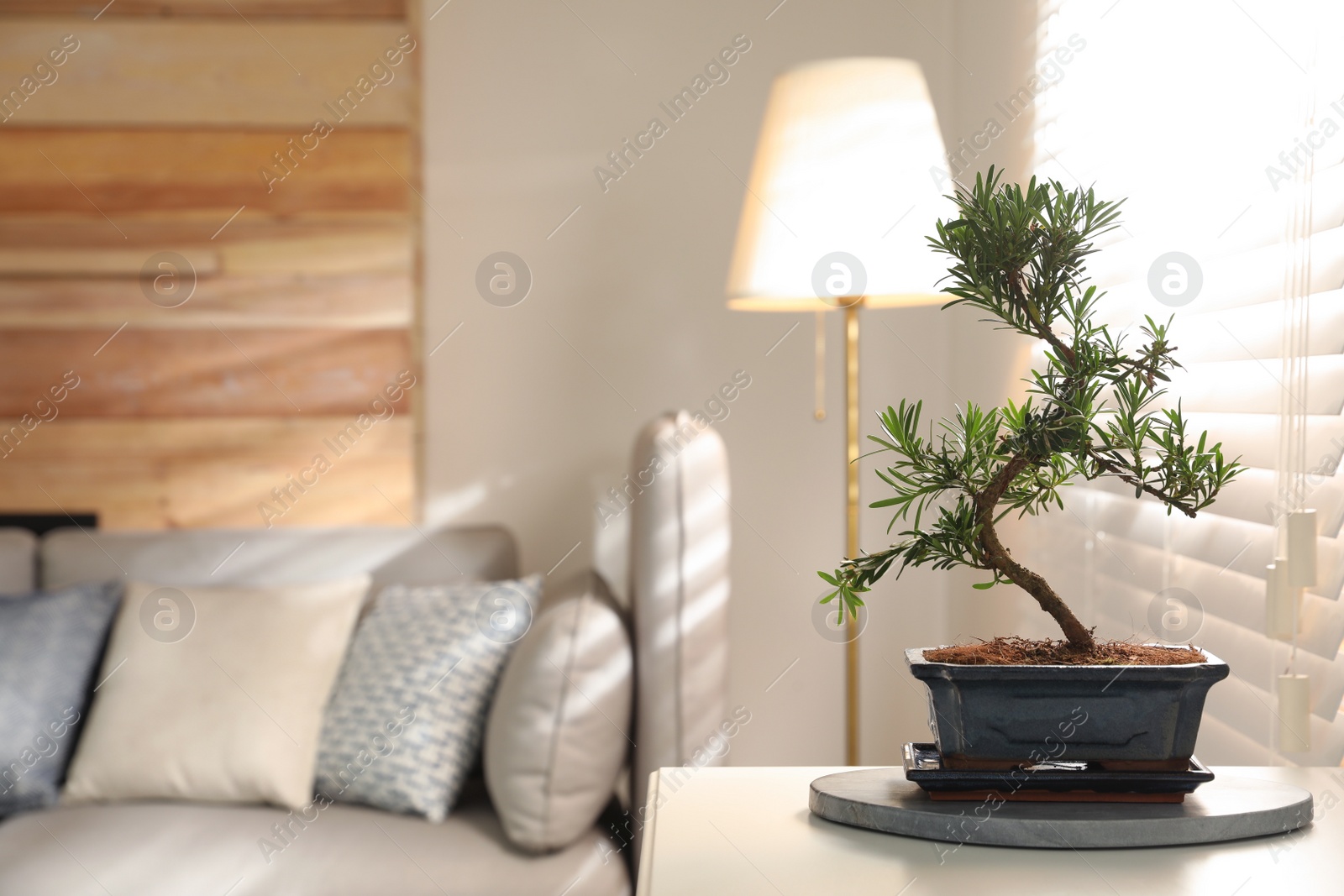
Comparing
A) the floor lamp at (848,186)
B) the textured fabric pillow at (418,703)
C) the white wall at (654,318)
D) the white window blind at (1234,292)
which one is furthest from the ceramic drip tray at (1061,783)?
the white wall at (654,318)

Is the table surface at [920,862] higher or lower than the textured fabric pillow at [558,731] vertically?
higher

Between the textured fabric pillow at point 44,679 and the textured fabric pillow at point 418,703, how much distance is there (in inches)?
19.0

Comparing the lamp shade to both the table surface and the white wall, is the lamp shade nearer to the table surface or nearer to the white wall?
the white wall

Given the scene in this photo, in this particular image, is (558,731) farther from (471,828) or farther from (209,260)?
(209,260)

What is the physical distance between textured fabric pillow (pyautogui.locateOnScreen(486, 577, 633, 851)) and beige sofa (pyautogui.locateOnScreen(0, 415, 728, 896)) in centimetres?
6

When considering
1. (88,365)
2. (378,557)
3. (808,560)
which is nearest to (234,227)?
(88,365)

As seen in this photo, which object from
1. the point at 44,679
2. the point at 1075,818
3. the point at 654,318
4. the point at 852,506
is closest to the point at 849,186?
the point at 852,506

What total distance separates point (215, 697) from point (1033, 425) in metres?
1.53

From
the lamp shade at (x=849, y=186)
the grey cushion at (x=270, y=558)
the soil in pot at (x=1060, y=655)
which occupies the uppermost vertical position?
the lamp shade at (x=849, y=186)

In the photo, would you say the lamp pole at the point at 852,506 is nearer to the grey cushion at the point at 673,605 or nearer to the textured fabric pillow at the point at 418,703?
the grey cushion at the point at 673,605

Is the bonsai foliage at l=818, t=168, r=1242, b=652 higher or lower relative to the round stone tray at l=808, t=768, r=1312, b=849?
higher

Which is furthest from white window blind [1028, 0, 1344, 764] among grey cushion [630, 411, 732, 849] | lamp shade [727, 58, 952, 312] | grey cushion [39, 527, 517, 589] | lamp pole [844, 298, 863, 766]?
grey cushion [39, 527, 517, 589]

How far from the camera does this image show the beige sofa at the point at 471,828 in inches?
59.2

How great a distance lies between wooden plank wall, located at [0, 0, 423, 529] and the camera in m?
2.28
